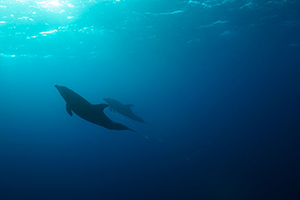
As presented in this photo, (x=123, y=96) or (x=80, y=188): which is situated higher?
(x=123, y=96)

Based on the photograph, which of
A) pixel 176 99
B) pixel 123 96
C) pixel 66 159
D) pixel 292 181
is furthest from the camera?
pixel 176 99

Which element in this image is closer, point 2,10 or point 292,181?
point 2,10

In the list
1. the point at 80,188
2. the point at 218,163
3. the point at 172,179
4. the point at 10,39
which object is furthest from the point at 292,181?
the point at 10,39

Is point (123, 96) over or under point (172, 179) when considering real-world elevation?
over

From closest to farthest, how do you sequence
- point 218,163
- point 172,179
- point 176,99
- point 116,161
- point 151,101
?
point 172,179 → point 218,163 → point 116,161 → point 176,99 → point 151,101

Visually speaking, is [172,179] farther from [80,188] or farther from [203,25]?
[203,25]

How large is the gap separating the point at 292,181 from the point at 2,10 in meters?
28.3

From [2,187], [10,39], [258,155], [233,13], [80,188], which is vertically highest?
[10,39]

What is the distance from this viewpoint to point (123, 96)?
64750 millimetres

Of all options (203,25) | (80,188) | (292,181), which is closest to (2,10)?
(203,25)

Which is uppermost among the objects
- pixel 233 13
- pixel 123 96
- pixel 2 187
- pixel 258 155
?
pixel 233 13

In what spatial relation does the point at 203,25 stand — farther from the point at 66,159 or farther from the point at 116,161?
the point at 66,159

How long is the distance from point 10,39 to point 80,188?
17348mm

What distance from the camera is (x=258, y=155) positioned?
25.6 m
